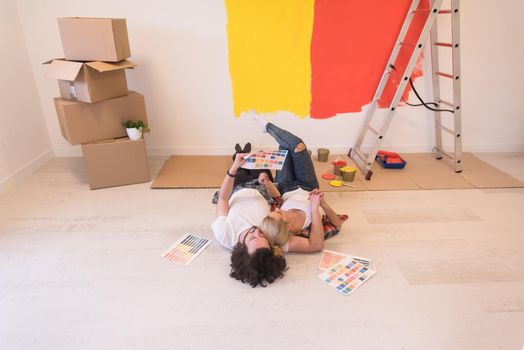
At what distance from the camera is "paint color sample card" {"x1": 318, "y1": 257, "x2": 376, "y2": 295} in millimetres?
1622

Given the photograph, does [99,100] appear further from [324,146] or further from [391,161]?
[391,161]

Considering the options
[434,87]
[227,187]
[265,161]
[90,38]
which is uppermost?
[90,38]

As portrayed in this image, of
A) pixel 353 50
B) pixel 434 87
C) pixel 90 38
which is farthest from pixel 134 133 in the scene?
pixel 434 87

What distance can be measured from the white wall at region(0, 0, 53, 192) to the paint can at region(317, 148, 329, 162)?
92.7 inches

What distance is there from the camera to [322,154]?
9.88 feet

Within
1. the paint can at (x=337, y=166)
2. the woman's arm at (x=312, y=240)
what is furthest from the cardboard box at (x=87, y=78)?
the paint can at (x=337, y=166)

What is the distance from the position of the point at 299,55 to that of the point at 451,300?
2.10m

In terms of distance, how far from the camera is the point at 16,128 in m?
2.72

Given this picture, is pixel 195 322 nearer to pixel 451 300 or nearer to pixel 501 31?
pixel 451 300

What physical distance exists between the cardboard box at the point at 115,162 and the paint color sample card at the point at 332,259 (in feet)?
4.96

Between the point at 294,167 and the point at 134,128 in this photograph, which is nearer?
the point at 294,167

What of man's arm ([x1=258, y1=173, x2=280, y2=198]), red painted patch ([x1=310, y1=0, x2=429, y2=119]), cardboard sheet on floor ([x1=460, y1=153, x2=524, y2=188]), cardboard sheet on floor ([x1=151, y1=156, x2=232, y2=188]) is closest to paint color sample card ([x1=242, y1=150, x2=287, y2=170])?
man's arm ([x1=258, y1=173, x2=280, y2=198])

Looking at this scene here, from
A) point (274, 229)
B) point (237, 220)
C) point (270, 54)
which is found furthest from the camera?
point (270, 54)

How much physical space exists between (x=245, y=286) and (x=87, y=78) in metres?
A: 1.66
